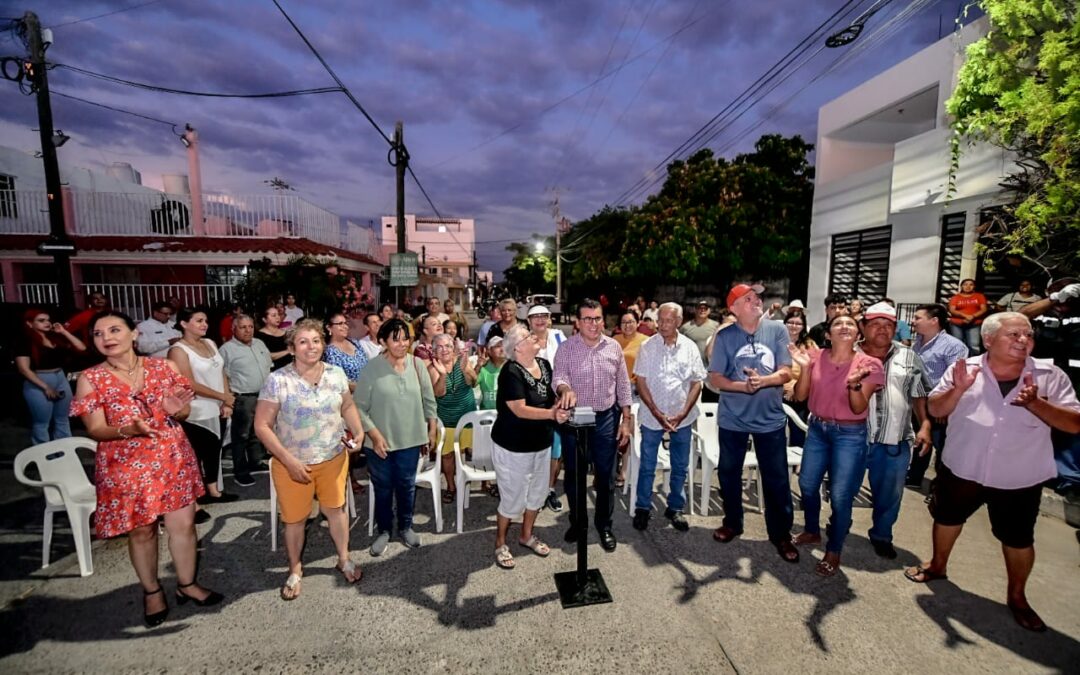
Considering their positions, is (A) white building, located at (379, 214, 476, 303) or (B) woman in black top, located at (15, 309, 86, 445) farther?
(A) white building, located at (379, 214, 476, 303)

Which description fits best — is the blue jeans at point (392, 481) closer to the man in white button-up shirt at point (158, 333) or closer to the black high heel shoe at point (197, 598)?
the black high heel shoe at point (197, 598)

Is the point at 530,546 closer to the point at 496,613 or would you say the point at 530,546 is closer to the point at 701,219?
the point at 496,613

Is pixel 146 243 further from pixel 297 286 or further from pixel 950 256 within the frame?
pixel 950 256


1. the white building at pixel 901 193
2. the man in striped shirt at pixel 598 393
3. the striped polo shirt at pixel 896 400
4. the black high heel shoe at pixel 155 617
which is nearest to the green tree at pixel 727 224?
the white building at pixel 901 193

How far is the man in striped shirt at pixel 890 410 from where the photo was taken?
3445mm

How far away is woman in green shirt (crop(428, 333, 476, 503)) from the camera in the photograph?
4.13 meters

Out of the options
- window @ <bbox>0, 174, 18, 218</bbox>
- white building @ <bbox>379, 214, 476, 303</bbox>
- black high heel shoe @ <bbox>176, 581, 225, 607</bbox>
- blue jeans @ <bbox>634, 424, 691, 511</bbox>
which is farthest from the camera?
white building @ <bbox>379, 214, 476, 303</bbox>

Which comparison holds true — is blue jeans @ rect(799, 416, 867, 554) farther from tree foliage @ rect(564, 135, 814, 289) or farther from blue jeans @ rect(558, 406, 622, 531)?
tree foliage @ rect(564, 135, 814, 289)

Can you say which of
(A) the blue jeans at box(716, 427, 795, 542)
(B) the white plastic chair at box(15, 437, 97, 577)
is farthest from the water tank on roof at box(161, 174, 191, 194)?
(A) the blue jeans at box(716, 427, 795, 542)

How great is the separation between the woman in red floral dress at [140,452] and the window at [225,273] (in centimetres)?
1165

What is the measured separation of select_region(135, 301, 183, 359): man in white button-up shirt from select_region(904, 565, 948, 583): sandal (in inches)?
321

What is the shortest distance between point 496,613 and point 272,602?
1541 millimetres

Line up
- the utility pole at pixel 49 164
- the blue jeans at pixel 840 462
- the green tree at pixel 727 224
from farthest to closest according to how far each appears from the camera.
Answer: the green tree at pixel 727 224, the utility pole at pixel 49 164, the blue jeans at pixel 840 462

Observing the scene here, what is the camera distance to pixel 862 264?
10914mm
